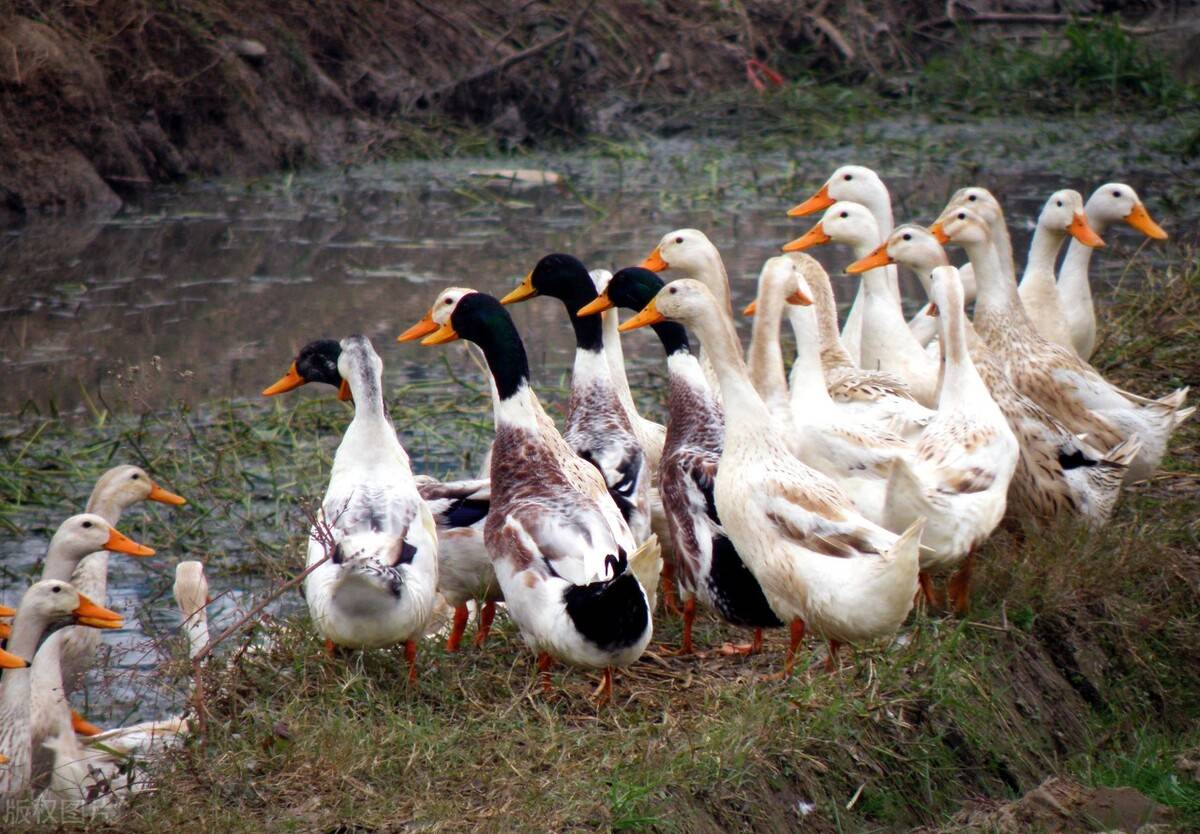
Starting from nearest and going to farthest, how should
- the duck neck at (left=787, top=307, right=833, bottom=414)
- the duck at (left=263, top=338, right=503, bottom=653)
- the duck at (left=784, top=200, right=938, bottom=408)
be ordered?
the duck at (left=263, top=338, right=503, bottom=653), the duck neck at (left=787, top=307, right=833, bottom=414), the duck at (left=784, top=200, right=938, bottom=408)

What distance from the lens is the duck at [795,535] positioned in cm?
448

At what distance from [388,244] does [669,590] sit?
5744 millimetres

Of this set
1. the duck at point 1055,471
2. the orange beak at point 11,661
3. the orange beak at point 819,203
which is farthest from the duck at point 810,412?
the orange beak at point 11,661

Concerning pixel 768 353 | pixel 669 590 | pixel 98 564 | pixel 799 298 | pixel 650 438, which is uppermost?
pixel 799 298

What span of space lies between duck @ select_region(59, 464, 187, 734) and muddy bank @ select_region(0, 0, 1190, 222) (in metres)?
5.95

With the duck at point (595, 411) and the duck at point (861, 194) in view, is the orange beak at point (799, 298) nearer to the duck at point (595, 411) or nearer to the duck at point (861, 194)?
the duck at point (595, 411)

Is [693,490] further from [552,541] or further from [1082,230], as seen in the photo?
[1082,230]

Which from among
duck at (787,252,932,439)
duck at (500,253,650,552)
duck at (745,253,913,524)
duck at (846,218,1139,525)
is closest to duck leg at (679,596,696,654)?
duck at (500,253,650,552)

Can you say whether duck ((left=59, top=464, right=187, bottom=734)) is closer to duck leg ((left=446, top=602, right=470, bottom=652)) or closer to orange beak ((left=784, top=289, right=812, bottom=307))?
duck leg ((left=446, top=602, right=470, bottom=652))

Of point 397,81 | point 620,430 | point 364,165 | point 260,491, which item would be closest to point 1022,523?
point 620,430

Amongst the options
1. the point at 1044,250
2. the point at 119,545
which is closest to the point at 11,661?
the point at 119,545

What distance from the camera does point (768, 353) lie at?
586 centimetres

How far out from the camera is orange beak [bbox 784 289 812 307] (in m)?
6.05

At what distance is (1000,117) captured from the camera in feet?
47.4
